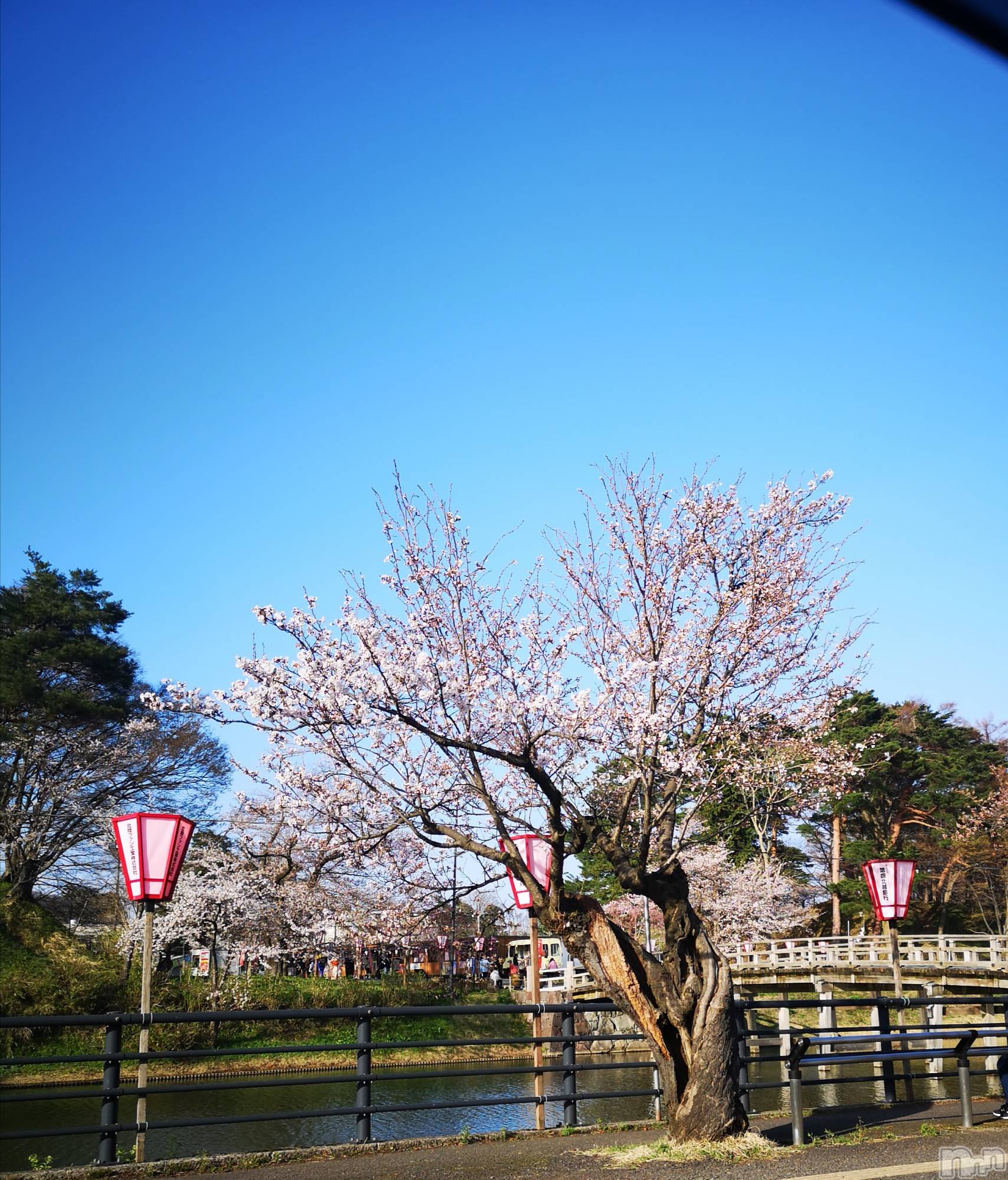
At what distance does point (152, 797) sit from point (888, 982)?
73.1ft

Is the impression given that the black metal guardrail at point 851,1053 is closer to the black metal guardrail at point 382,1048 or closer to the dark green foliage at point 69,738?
the black metal guardrail at point 382,1048

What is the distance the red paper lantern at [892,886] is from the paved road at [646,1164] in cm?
681

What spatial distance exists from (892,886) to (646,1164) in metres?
9.79

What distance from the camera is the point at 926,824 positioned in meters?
40.1

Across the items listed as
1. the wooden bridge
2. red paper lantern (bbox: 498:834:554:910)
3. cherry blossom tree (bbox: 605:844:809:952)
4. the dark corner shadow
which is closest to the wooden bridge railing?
the wooden bridge

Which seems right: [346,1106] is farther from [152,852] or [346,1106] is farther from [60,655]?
[60,655]

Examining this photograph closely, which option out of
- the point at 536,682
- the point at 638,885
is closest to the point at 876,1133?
the point at 638,885

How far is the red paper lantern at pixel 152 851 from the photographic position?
28.4 ft

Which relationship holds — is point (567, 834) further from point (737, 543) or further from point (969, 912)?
point (969, 912)

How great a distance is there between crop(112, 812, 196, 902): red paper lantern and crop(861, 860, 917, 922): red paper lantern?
10.6m

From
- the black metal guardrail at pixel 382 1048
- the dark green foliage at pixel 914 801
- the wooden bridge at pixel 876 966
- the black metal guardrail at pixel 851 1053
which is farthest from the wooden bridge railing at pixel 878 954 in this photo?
the black metal guardrail at pixel 382 1048

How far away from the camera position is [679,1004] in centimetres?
714

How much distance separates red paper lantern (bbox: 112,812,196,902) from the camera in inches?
341

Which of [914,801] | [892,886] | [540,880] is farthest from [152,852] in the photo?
[914,801]
